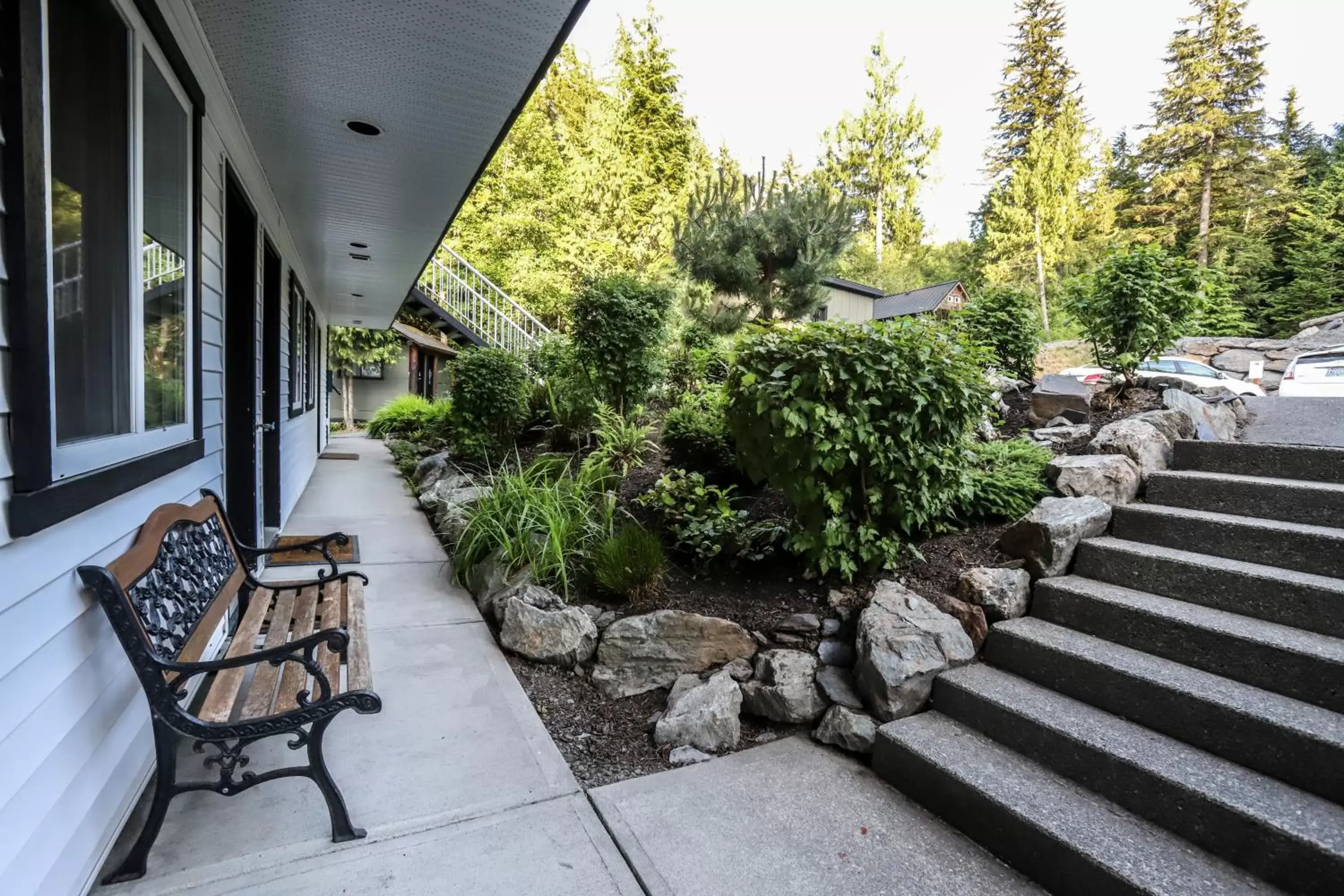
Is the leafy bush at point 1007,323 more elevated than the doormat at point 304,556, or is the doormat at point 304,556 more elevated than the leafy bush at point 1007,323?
the leafy bush at point 1007,323

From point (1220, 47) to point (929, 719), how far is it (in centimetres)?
2534

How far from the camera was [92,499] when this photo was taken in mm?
1526

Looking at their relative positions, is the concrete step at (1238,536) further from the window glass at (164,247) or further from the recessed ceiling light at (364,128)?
the recessed ceiling light at (364,128)

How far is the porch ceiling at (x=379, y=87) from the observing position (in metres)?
2.35

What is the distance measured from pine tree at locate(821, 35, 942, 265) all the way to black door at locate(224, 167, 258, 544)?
21.1 meters

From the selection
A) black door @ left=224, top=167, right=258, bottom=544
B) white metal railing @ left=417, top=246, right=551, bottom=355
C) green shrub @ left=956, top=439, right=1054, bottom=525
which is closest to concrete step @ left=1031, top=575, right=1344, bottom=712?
green shrub @ left=956, top=439, right=1054, bottom=525

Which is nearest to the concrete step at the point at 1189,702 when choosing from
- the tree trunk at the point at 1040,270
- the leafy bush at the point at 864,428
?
the leafy bush at the point at 864,428

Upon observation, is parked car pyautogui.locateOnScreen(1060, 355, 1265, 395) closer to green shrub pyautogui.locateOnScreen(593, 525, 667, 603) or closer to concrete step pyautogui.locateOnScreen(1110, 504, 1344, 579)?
concrete step pyautogui.locateOnScreen(1110, 504, 1344, 579)

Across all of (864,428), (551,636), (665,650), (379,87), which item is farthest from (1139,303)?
(379,87)

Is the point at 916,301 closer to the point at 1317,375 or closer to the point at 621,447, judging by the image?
the point at 1317,375

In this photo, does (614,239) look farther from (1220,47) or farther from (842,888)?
(1220,47)

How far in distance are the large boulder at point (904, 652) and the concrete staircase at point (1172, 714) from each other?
8 cm

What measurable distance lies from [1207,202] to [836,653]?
76.8 ft

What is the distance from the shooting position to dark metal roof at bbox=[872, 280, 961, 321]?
17.7m
